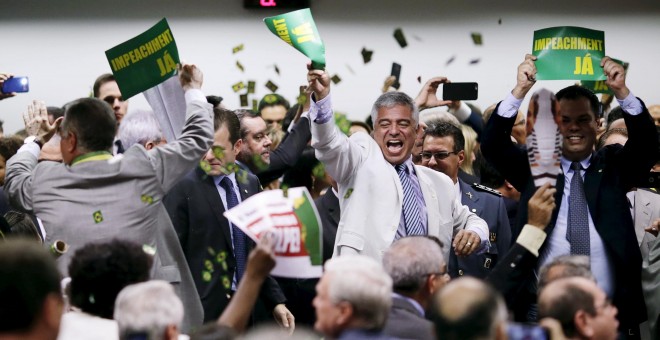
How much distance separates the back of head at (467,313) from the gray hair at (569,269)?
102cm

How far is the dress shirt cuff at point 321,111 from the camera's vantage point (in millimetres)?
5070

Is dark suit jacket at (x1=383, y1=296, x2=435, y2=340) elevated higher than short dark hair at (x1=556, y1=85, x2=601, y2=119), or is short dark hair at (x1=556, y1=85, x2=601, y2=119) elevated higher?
short dark hair at (x1=556, y1=85, x2=601, y2=119)

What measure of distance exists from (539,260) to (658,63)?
15.0ft

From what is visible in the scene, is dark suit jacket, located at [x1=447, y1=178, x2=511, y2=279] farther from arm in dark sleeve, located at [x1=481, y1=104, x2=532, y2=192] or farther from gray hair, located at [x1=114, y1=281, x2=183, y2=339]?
gray hair, located at [x1=114, y1=281, x2=183, y2=339]

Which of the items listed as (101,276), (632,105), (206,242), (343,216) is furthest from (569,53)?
(101,276)

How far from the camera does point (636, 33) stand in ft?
30.5

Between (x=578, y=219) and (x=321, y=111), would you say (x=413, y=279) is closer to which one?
(x=321, y=111)

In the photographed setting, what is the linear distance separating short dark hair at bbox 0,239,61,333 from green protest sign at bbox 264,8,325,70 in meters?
2.35

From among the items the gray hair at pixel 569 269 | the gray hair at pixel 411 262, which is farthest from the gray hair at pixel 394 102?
the gray hair at pixel 411 262

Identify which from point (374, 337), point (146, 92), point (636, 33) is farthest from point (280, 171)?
point (636, 33)

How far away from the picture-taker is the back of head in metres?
3.24

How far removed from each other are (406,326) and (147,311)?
893 millimetres

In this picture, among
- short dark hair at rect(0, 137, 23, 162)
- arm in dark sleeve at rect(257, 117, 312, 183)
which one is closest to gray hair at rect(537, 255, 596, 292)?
arm in dark sleeve at rect(257, 117, 312, 183)

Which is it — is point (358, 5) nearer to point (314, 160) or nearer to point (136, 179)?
point (314, 160)
